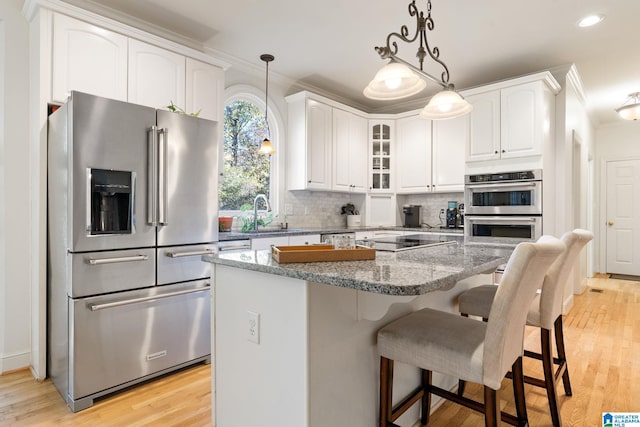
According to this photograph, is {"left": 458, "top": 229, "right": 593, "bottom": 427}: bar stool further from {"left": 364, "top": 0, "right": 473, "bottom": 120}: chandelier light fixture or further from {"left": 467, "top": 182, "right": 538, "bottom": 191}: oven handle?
{"left": 467, "top": 182, "right": 538, "bottom": 191}: oven handle

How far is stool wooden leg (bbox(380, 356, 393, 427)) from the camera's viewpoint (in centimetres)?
152

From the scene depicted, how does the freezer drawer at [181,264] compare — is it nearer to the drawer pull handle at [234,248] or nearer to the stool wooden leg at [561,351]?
the drawer pull handle at [234,248]

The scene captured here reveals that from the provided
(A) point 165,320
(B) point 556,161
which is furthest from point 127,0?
(B) point 556,161

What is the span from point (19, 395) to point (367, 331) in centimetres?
220

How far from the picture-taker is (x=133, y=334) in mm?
2281

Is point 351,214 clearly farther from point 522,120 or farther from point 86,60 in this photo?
point 86,60

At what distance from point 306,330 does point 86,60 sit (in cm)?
242

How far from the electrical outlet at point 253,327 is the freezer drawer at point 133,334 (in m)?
1.16

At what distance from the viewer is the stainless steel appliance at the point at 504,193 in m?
3.65

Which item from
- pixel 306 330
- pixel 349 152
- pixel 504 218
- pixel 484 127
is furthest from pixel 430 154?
pixel 306 330

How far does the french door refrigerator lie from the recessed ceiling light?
122 inches

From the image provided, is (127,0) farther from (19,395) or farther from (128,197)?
(19,395)

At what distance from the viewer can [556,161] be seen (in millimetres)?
3959

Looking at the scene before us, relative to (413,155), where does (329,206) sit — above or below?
below
